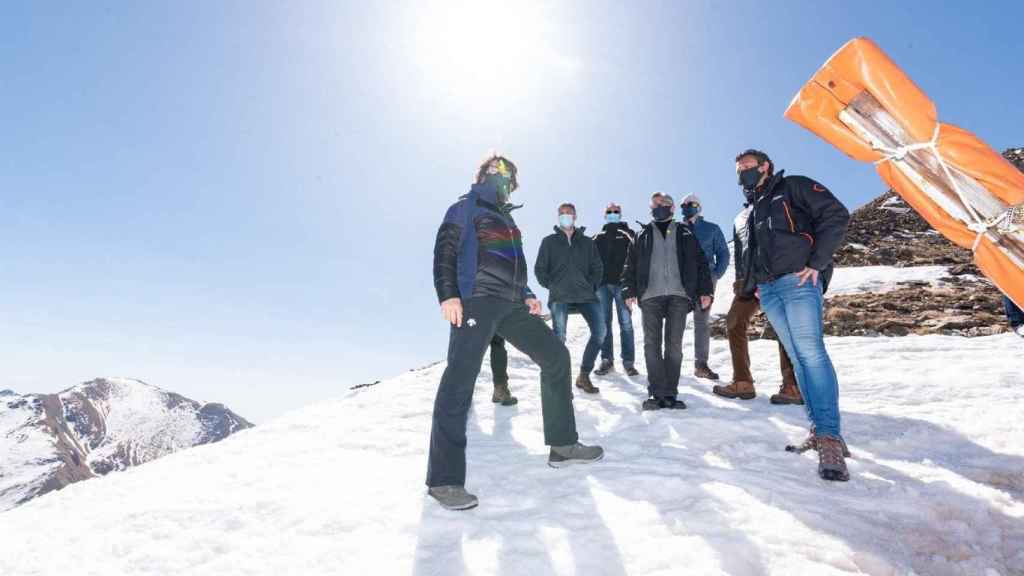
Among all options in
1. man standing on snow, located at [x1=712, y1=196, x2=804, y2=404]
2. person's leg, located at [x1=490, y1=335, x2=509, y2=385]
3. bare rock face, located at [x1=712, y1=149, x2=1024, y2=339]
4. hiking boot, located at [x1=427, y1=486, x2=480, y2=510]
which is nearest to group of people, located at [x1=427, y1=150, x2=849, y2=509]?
hiking boot, located at [x1=427, y1=486, x2=480, y2=510]

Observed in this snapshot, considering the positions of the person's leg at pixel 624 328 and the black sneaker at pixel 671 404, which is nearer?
the black sneaker at pixel 671 404

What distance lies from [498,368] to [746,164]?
14.0 feet

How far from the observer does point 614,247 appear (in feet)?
29.4

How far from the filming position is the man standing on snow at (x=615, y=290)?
8773 mm

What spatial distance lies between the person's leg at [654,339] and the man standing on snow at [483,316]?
2296mm

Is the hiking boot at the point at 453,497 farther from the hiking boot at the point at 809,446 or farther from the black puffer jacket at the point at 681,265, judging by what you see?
the black puffer jacket at the point at 681,265

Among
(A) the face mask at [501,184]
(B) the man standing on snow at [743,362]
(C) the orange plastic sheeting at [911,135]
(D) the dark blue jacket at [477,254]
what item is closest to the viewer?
(C) the orange plastic sheeting at [911,135]

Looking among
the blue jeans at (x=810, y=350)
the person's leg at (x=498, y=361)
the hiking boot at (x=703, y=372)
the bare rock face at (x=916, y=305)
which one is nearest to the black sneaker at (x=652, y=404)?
the blue jeans at (x=810, y=350)

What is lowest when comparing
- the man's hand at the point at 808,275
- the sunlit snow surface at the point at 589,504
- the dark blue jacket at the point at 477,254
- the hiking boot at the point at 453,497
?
the sunlit snow surface at the point at 589,504

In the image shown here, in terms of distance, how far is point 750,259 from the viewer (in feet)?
16.8

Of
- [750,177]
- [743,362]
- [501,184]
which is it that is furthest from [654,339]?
[501,184]

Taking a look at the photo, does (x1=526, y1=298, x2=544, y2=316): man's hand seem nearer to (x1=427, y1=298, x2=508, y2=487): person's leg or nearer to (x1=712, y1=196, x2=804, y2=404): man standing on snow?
(x1=427, y1=298, x2=508, y2=487): person's leg

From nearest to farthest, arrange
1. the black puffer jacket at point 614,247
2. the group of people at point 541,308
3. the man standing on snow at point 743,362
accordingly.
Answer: the group of people at point 541,308
the man standing on snow at point 743,362
the black puffer jacket at point 614,247

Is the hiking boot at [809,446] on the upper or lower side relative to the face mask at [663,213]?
lower
